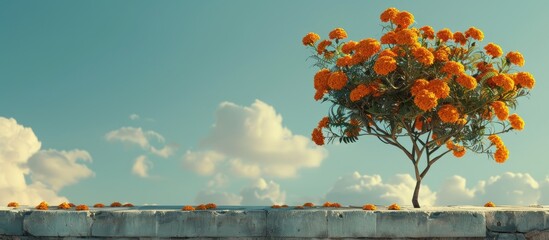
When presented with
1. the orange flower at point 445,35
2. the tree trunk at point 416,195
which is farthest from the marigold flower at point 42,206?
the orange flower at point 445,35

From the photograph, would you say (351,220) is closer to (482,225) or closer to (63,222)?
(482,225)

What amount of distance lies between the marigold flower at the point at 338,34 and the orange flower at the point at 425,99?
2.18m

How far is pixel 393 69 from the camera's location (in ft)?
30.5

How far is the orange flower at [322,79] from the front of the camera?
10.4 metres

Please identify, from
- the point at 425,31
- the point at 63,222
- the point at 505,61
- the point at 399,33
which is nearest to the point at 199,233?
the point at 63,222

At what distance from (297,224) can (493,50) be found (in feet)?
15.9

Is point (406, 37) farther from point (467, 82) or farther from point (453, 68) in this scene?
point (467, 82)

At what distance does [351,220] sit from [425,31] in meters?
4.09

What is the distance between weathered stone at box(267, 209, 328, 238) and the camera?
8586mm

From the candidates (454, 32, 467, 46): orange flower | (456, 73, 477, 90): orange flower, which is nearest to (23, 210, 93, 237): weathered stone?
(456, 73, 477, 90): orange flower

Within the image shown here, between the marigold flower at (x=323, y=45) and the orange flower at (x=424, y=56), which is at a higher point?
the marigold flower at (x=323, y=45)

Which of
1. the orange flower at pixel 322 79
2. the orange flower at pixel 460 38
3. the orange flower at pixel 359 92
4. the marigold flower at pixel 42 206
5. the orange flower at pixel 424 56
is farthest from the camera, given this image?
the orange flower at pixel 460 38

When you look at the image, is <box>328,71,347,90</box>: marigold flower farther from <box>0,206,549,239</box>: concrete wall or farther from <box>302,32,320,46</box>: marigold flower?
<box>0,206,549,239</box>: concrete wall

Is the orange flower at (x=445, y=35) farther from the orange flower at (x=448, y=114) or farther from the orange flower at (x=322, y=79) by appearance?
the orange flower at (x=322, y=79)
